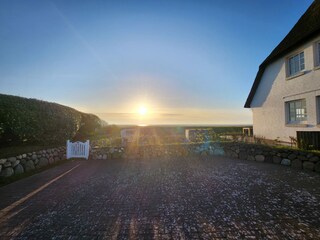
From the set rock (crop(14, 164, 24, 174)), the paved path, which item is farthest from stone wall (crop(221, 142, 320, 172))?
rock (crop(14, 164, 24, 174))

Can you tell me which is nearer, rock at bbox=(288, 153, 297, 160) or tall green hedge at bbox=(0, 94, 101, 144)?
rock at bbox=(288, 153, 297, 160)

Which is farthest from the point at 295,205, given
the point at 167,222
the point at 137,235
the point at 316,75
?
the point at 316,75

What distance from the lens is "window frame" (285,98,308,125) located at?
1031cm

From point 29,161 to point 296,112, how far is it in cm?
1397

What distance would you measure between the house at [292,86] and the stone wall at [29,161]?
40.4 feet

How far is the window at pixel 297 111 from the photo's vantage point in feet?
34.1

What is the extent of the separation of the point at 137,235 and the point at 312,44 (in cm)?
1191

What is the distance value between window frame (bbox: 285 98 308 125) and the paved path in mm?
5264

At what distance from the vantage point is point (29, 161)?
756 centimetres

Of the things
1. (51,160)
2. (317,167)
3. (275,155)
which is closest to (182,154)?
(275,155)

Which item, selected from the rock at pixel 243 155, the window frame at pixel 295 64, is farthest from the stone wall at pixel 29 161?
the window frame at pixel 295 64

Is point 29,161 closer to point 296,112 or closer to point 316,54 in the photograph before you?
point 296,112

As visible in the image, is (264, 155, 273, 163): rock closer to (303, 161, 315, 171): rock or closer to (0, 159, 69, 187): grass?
(303, 161, 315, 171): rock

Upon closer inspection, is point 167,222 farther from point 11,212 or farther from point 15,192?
point 15,192
